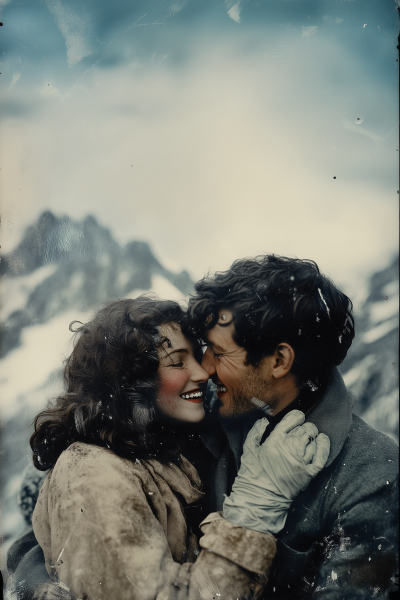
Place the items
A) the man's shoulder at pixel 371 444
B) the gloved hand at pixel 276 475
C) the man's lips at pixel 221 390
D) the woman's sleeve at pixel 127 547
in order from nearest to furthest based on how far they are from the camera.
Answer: the woman's sleeve at pixel 127 547, the gloved hand at pixel 276 475, the man's shoulder at pixel 371 444, the man's lips at pixel 221 390

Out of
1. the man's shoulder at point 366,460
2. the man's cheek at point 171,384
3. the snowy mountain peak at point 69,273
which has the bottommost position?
the man's shoulder at point 366,460

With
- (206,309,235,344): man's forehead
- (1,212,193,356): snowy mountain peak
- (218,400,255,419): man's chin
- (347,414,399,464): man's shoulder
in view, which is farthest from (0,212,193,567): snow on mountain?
(347,414,399,464): man's shoulder

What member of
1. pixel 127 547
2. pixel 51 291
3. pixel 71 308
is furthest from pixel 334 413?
pixel 51 291

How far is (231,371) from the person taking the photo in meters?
2.26

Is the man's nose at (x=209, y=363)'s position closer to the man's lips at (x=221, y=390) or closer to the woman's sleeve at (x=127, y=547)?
the man's lips at (x=221, y=390)

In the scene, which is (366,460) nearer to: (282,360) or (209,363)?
(282,360)

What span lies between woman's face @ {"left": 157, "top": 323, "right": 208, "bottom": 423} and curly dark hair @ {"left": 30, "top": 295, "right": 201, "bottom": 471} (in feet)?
0.12

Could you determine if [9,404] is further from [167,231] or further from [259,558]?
[259,558]

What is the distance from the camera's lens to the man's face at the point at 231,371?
2.24 meters

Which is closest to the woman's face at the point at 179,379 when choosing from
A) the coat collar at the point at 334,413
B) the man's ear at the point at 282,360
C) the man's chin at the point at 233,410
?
the man's chin at the point at 233,410

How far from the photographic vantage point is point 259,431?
224 cm

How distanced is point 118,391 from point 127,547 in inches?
27.1

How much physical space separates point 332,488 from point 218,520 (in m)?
0.57

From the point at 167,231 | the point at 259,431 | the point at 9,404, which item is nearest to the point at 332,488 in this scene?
the point at 259,431
